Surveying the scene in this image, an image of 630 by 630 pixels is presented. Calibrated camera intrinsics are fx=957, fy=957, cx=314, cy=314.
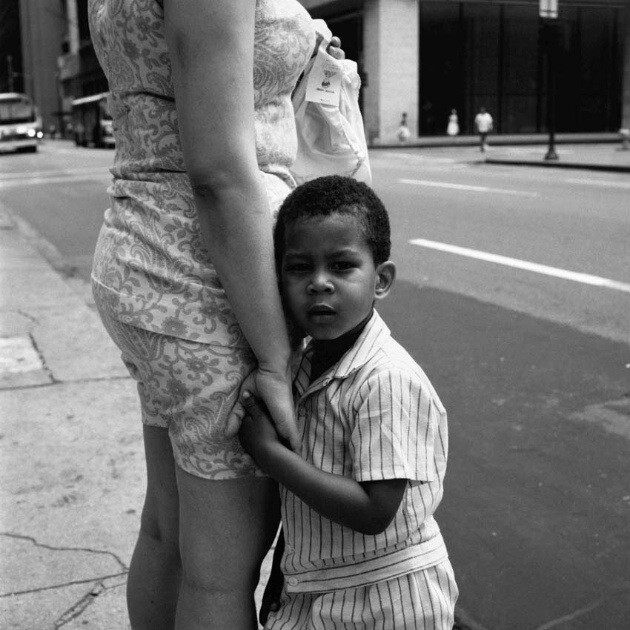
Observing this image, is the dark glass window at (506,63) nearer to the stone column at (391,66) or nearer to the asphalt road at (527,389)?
the stone column at (391,66)

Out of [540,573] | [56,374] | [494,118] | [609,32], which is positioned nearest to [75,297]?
[56,374]

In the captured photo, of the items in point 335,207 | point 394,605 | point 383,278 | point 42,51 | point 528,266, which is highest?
point 42,51

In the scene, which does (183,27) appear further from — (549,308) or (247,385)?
(549,308)

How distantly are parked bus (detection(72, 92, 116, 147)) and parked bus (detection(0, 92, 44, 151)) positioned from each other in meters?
2.78

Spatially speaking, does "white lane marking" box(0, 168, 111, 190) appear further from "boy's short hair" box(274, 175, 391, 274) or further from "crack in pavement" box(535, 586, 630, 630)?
"boy's short hair" box(274, 175, 391, 274)

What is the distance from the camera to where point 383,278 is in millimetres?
1798

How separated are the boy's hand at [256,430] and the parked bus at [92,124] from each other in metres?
43.7

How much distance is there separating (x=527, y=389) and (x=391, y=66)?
34.7m

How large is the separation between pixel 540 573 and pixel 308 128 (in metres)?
1.59

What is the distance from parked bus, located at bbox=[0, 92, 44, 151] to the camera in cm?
4319

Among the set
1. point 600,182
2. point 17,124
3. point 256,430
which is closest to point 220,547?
point 256,430

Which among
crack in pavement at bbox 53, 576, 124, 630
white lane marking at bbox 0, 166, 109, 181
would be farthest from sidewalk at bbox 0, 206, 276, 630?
white lane marking at bbox 0, 166, 109, 181

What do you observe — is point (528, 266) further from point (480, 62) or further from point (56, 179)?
point (480, 62)

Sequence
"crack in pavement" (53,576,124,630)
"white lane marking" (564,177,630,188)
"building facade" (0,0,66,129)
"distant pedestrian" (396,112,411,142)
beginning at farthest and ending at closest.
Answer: "building facade" (0,0,66,129), "distant pedestrian" (396,112,411,142), "white lane marking" (564,177,630,188), "crack in pavement" (53,576,124,630)
